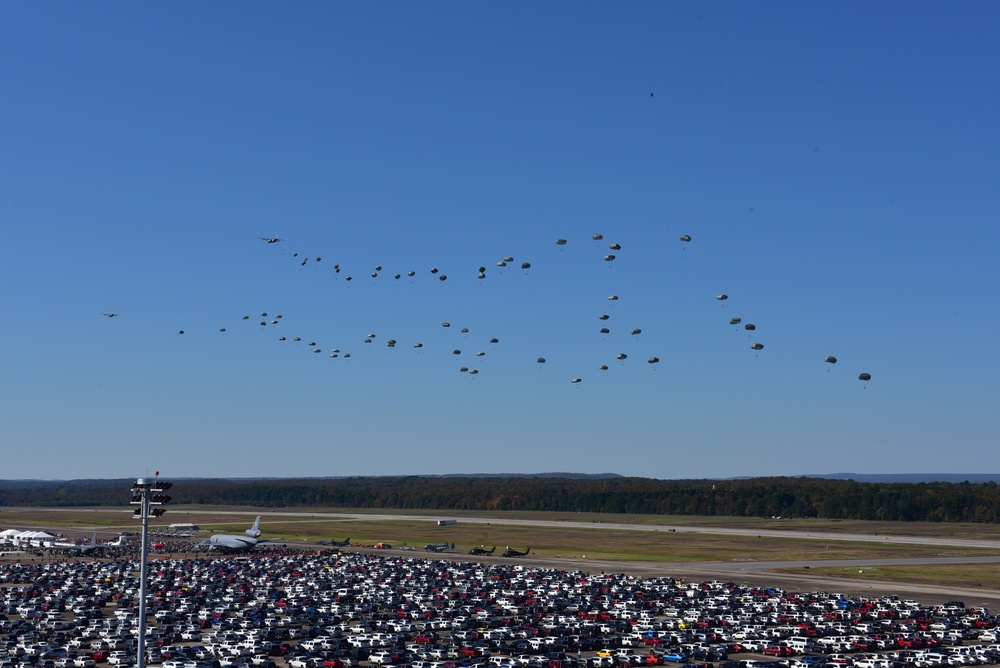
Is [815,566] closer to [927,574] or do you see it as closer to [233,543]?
[927,574]

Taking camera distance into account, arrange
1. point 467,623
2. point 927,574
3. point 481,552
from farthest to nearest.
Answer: point 481,552 < point 927,574 < point 467,623

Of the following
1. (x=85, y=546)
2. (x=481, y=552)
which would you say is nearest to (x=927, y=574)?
(x=481, y=552)

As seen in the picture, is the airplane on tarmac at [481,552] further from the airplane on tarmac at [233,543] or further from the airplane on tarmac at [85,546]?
the airplane on tarmac at [85,546]

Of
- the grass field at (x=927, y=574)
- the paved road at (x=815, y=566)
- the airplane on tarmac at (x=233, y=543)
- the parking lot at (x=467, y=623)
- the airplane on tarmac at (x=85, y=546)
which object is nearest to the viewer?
the parking lot at (x=467, y=623)

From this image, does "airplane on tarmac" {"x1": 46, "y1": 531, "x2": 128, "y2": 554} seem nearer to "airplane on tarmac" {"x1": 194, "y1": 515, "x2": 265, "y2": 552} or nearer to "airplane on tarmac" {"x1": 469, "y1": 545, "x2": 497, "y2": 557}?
"airplane on tarmac" {"x1": 194, "y1": 515, "x2": 265, "y2": 552}

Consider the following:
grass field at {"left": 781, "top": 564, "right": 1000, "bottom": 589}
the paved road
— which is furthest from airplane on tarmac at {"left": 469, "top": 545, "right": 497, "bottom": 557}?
grass field at {"left": 781, "top": 564, "right": 1000, "bottom": 589}

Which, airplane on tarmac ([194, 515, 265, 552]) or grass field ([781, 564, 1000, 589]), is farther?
airplane on tarmac ([194, 515, 265, 552])

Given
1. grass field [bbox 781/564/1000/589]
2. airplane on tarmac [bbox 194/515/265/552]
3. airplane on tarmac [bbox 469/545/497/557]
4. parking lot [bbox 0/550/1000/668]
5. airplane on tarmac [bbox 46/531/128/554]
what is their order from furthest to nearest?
airplane on tarmac [bbox 194/515/265/552], airplane on tarmac [bbox 46/531/128/554], airplane on tarmac [bbox 469/545/497/557], grass field [bbox 781/564/1000/589], parking lot [bbox 0/550/1000/668]

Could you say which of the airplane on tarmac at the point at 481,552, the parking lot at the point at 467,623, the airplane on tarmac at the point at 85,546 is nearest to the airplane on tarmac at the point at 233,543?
the airplane on tarmac at the point at 85,546

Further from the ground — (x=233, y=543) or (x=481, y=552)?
(x=233, y=543)

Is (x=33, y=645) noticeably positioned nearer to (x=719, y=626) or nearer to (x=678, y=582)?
(x=719, y=626)

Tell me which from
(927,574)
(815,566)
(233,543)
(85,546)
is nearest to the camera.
A: (927,574)

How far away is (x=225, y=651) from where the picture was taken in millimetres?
68188

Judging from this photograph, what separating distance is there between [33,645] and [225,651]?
12.4m
